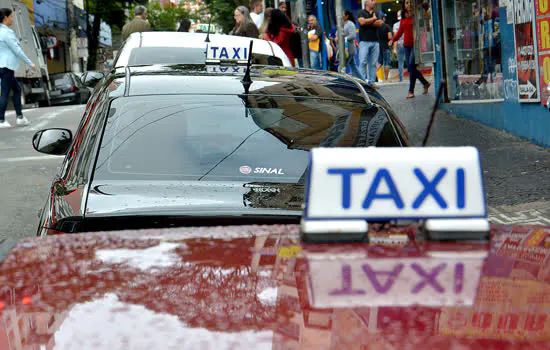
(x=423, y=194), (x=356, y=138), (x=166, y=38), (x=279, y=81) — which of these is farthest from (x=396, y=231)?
(x=166, y=38)

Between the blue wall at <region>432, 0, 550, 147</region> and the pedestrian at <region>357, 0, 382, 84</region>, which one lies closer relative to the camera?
the blue wall at <region>432, 0, 550, 147</region>

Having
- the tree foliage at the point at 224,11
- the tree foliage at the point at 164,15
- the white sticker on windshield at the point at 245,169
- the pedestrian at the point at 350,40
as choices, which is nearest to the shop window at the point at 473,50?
the pedestrian at the point at 350,40

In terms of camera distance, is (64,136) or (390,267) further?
(64,136)

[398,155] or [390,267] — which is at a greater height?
[398,155]

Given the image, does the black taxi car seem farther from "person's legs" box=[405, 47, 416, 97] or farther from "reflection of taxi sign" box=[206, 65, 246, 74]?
"person's legs" box=[405, 47, 416, 97]

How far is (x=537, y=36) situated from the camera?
32.6 feet

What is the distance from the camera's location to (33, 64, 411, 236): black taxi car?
322 cm

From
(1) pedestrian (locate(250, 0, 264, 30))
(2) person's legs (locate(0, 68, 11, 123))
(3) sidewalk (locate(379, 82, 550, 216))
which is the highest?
(1) pedestrian (locate(250, 0, 264, 30))

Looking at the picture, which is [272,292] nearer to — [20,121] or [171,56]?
[171,56]

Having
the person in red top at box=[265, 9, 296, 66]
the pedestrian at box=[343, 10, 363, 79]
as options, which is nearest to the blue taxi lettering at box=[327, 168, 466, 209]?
the person in red top at box=[265, 9, 296, 66]

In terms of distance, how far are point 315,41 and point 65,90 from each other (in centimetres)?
1424

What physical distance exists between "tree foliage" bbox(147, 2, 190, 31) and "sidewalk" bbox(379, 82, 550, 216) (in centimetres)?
8170

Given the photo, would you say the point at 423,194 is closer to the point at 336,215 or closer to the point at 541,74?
the point at 336,215

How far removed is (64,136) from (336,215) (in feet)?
10.3
